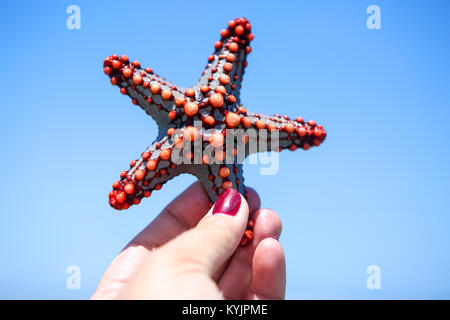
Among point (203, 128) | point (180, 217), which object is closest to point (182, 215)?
point (180, 217)

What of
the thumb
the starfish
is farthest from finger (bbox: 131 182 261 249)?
the thumb

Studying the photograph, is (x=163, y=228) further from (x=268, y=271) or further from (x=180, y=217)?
(x=268, y=271)

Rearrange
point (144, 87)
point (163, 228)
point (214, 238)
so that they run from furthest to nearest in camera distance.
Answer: point (163, 228)
point (144, 87)
point (214, 238)

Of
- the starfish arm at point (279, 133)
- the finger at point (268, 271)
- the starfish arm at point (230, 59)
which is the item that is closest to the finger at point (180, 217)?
the starfish arm at point (279, 133)

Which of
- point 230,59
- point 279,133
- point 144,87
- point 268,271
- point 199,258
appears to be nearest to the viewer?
point 199,258

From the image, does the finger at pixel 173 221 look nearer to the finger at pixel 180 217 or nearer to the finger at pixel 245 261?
the finger at pixel 180 217
